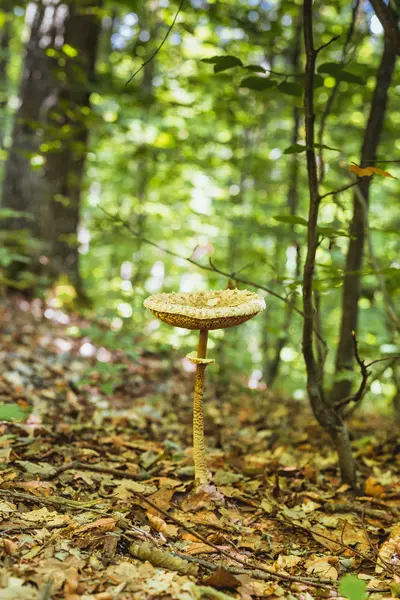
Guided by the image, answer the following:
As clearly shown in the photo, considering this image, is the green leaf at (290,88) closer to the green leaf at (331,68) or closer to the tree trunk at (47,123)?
the green leaf at (331,68)

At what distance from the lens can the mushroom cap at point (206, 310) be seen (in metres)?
2.36

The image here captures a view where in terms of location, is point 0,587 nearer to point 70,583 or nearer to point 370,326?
point 70,583

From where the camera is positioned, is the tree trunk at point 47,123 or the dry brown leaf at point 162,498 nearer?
the dry brown leaf at point 162,498

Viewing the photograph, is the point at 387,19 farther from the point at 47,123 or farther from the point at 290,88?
the point at 47,123

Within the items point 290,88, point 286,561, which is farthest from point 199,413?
point 290,88

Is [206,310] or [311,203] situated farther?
[311,203]

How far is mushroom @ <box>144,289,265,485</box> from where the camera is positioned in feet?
7.78

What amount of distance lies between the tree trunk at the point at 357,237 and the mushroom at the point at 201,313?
139cm

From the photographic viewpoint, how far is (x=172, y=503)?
9.23 ft

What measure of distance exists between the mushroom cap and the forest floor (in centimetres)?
90

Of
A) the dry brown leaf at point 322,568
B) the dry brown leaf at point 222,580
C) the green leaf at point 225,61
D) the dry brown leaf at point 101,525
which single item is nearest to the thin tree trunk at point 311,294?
the green leaf at point 225,61

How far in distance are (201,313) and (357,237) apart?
2097 mm

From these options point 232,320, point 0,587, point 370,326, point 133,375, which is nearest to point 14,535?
point 0,587

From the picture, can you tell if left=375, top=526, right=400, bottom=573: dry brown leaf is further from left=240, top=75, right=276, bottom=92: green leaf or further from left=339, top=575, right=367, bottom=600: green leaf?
left=240, top=75, right=276, bottom=92: green leaf
